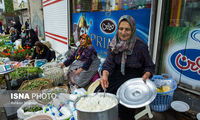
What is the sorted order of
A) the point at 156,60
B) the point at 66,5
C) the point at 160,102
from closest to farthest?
the point at 160,102
the point at 156,60
the point at 66,5

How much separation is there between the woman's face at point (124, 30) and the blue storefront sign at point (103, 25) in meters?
1.46

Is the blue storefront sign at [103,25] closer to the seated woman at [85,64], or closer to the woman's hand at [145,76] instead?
the seated woman at [85,64]

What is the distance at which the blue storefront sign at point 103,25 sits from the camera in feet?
10.8

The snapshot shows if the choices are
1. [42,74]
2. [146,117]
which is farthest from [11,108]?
[146,117]

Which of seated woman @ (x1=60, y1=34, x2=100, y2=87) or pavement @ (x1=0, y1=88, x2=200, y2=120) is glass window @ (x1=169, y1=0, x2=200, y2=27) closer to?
pavement @ (x1=0, y1=88, x2=200, y2=120)

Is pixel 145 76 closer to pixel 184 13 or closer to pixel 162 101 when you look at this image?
pixel 162 101

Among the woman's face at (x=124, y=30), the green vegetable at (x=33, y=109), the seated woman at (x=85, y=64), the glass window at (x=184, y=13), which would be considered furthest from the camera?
the seated woman at (x=85, y=64)

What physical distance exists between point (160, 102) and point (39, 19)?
38.2ft

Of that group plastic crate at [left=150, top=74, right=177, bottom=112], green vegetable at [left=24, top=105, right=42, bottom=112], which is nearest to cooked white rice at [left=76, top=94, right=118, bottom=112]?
plastic crate at [left=150, top=74, right=177, bottom=112]

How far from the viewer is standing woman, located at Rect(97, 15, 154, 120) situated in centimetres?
194

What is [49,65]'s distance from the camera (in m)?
3.70

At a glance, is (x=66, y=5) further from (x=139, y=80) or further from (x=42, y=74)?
(x=139, y=80)

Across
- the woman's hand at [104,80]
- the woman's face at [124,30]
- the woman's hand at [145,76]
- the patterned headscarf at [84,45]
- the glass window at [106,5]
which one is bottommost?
the woman's hand at [104,80]

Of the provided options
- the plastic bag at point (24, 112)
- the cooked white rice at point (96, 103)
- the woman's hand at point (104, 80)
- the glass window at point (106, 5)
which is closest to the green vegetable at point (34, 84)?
the plastic bag at point (24, 112)
